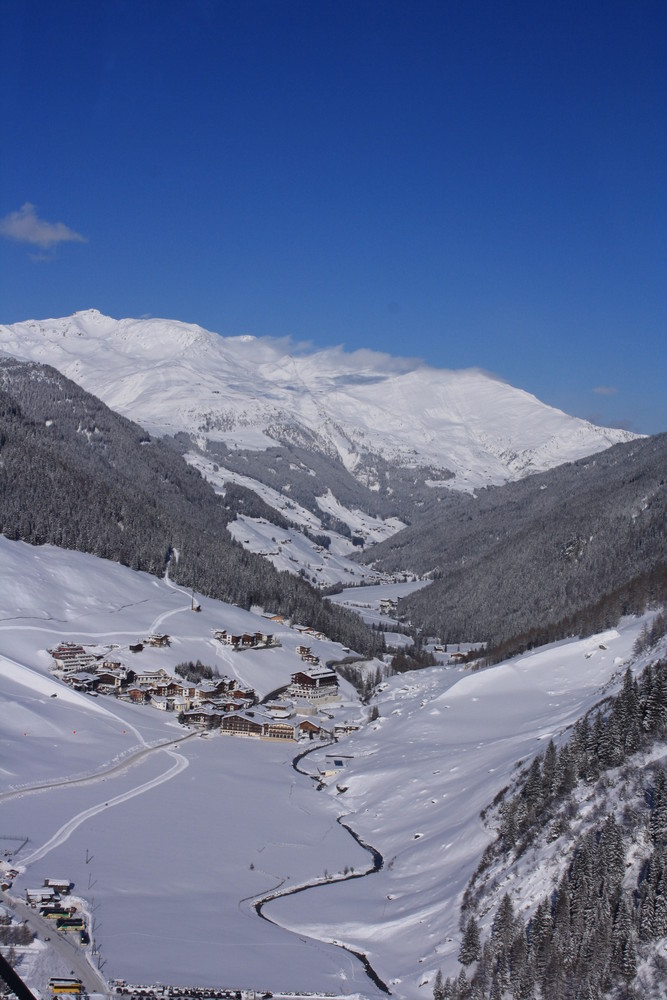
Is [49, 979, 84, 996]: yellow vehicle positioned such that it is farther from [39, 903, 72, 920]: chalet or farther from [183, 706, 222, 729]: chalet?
[183, 706, 222, 729]: chalet

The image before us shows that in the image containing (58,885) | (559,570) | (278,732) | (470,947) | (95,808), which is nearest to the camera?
(470,947)

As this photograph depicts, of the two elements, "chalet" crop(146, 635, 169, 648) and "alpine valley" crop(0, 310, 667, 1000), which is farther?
"chalet" crop(146, 635, 169, 648)

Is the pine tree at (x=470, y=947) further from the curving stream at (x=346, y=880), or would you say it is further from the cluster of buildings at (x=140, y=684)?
the cluster of buildings at (x=140, y=684)

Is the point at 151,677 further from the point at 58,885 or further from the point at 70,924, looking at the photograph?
the point at 70,924

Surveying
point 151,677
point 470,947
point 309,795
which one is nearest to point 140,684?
point 151,677

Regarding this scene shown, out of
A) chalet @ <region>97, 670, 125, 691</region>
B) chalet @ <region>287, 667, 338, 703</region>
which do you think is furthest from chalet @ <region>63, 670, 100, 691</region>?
chalet @ <region>287, 667, 338, 703</region>

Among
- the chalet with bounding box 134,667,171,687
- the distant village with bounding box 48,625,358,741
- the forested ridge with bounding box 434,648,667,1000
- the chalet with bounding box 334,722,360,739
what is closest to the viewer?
the forested ridge with bounding box 434,648,667,1000
